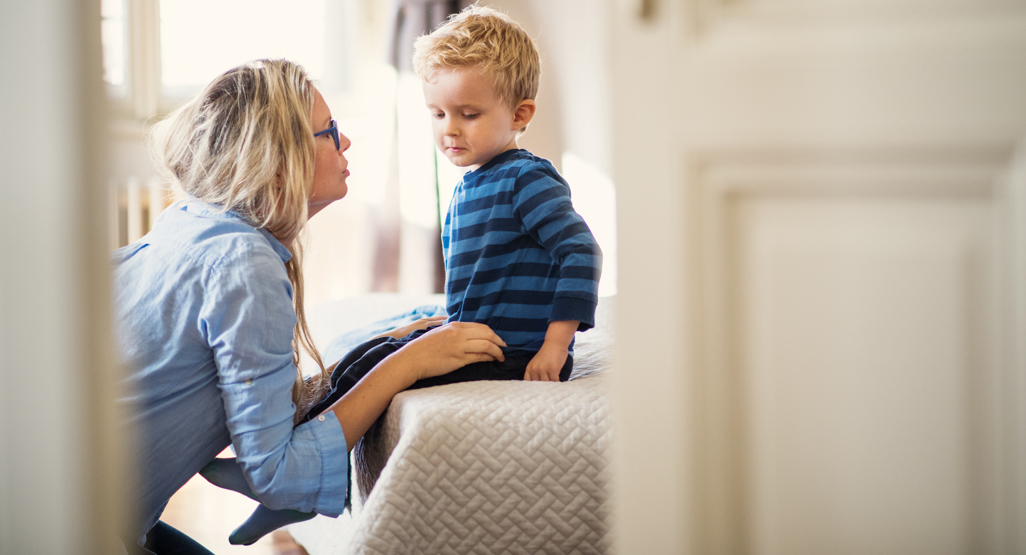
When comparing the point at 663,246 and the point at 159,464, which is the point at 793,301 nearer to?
the point at 663,246

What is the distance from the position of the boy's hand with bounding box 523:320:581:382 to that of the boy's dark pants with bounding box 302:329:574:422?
57mm

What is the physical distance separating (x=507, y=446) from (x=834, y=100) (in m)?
0.56

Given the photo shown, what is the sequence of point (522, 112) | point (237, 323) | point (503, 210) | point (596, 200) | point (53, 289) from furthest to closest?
point (596, 200) < point (522, 112) < point (503, 210) < point (237, 323) < point (53, 289)

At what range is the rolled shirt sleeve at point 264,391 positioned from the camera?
2.89 feet

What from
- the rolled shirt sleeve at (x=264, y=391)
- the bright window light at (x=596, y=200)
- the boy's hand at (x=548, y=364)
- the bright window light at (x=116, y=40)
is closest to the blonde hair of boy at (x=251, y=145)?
the rolled shirt sleeve at (x=264, y=391)

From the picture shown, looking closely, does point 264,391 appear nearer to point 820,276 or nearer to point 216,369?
point 216,369

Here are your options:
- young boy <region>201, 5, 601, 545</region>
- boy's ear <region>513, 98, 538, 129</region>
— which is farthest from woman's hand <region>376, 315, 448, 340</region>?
boy's ear <region>513, 98, 538, 129</region>

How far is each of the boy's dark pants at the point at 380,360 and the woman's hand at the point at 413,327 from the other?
0.19 ft

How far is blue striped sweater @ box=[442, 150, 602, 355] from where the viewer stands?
116 cm

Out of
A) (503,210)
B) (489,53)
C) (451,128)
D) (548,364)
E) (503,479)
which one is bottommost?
(503,479)

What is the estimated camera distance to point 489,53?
1248 mm

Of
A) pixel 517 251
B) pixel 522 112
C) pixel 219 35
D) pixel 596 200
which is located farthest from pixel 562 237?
pixel 219 35

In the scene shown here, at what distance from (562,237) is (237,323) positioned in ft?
1.70

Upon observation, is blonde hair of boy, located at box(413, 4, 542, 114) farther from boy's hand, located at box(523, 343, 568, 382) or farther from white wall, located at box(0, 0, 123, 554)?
white wall, located at box(0, 0, 123, 554)
